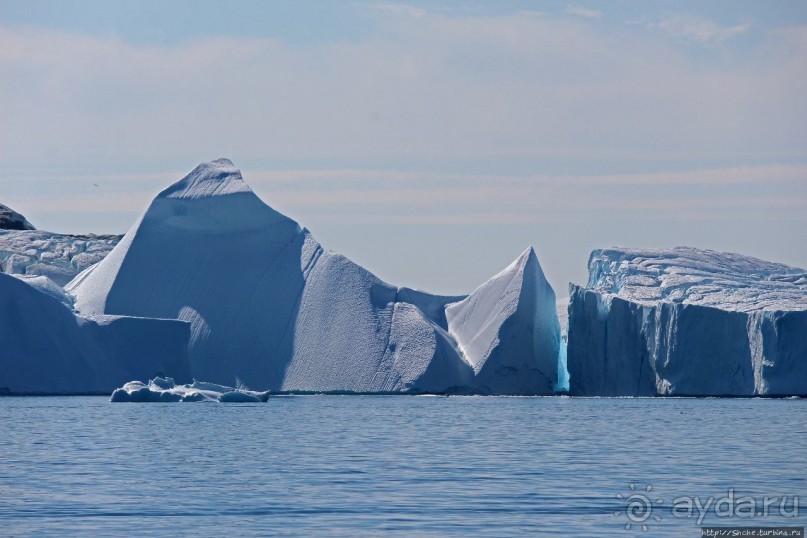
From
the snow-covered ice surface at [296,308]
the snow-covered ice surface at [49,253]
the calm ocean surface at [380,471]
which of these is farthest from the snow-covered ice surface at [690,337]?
the snow-covered ice surface at [49,253]

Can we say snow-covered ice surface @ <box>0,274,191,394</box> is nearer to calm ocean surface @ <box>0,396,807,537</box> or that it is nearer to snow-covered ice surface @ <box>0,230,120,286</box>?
calm ocean surface @ <box>0,396,807,537</box>

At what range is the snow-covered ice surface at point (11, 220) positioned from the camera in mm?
56812

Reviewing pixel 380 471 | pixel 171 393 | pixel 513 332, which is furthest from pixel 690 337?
pixel 380 471

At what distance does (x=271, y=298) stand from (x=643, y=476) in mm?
26456

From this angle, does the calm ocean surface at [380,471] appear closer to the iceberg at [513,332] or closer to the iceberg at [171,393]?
the iceberg at [171,393]

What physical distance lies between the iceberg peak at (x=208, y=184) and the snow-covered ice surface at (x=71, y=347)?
5938mm

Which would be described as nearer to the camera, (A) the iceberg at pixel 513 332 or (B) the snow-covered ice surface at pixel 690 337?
(B) the snow-covered ice surface at pixel 690 337

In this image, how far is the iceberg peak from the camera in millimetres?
43469

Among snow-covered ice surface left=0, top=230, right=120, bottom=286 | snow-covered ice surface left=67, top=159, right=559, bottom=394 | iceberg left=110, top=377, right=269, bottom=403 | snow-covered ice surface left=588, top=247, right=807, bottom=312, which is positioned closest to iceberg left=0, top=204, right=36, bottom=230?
snow-covered ice surface left=0, top=230, right=120, bottom=286

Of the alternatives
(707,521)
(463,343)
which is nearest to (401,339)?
(463,343)

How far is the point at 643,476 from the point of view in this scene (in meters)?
17.1

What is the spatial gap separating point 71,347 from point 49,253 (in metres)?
13.0

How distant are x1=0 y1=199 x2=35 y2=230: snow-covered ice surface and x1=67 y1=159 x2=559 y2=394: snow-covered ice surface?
46.9ft

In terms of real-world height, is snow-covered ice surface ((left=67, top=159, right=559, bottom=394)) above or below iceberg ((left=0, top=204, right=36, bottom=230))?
below
